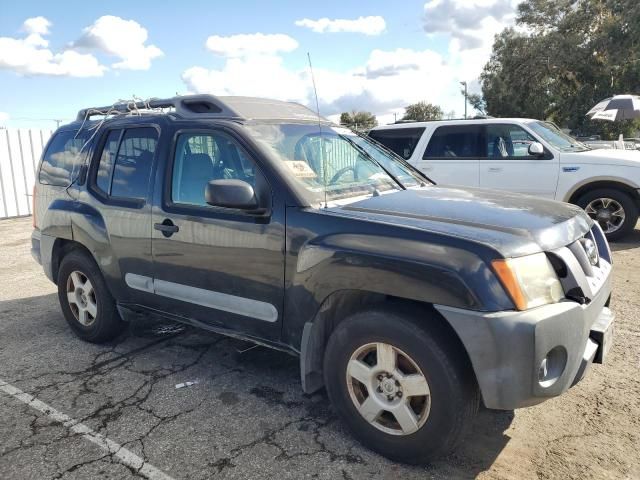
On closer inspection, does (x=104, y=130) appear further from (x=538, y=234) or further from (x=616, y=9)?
(x=616, y=9)

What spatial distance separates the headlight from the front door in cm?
127

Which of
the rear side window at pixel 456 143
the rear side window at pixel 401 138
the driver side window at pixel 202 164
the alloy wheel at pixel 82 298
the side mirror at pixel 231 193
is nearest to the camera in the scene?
the side mirror at pixel 231 193

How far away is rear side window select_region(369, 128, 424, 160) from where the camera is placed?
28.6ft

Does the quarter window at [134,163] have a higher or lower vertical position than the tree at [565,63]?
lower

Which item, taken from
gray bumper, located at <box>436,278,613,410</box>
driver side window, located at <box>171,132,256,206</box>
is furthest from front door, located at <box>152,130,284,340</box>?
gray bumper, located at <box>436,278,613,410</box>

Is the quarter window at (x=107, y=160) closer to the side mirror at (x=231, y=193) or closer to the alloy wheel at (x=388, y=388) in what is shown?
the side mirror at (x=231, y=193)

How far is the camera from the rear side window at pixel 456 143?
8.27m

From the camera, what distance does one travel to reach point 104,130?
4.35 m

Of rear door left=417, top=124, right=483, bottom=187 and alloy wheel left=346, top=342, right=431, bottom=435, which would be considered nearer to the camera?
alloy wheel left=346, top=342, right=431, bottom=435

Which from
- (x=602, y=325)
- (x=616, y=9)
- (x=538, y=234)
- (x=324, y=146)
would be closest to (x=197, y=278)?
(x=324, y=146)

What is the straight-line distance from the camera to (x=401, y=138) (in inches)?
348

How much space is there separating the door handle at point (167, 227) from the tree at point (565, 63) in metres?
30.2

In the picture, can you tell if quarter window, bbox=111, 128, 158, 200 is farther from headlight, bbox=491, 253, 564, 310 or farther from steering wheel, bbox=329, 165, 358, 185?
headlight, bbox=491, 253, 564, 310

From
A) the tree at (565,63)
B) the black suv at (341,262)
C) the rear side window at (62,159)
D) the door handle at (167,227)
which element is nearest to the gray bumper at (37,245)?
the rear side window at (62,159)
